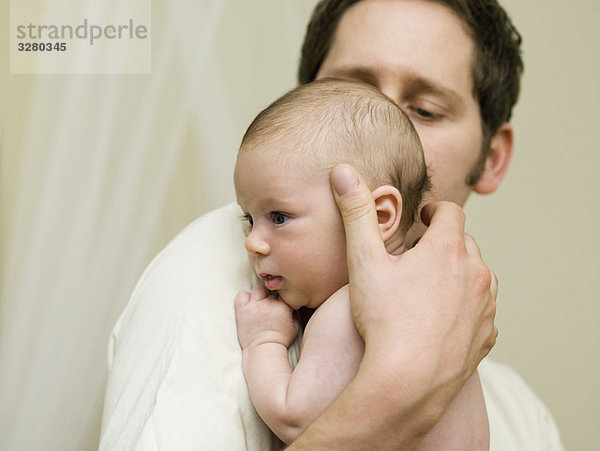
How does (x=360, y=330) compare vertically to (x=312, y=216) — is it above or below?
below

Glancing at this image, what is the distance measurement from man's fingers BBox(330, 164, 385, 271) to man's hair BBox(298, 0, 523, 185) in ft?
2.45

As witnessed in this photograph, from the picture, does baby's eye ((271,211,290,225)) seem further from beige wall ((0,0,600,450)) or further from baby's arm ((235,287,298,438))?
beige wall ((0,0,600,450))

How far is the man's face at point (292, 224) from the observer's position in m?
0.96

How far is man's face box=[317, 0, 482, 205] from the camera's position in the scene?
55.2 inches

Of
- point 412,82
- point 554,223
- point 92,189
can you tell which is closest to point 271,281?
point 412,82

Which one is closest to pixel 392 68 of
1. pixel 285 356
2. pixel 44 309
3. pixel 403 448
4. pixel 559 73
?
pixel 285 356

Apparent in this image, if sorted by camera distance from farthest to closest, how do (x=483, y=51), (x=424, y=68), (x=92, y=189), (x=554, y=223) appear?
(x=554, y=223), (x=92, y=189), (x=483, y=51), (x=424, y=68)

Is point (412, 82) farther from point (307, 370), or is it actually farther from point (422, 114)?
point (307, 370)

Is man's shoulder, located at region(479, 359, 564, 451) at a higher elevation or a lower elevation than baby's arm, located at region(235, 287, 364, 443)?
lower

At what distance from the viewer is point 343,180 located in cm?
92

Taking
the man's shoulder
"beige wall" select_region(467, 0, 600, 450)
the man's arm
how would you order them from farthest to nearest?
"beige wall" select_region(467, 0, 600, 450)
the man's shoulder
the man's arm

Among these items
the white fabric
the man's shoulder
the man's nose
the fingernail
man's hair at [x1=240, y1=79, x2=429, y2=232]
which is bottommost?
the man's shoulder

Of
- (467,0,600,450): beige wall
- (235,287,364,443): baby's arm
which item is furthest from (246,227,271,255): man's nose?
(467,0,600,450): beige wall

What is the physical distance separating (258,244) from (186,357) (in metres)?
0.20
